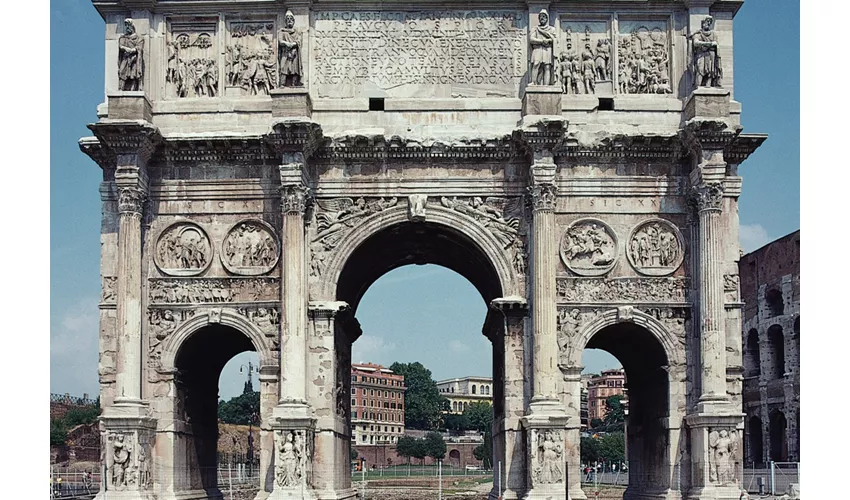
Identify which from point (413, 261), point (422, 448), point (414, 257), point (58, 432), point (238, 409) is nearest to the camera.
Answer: point (414, 257)

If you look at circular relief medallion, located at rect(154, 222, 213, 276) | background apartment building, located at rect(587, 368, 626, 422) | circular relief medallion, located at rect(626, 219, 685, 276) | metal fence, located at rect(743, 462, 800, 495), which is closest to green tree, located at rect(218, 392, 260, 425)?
background apartment building, located at rect(587, 368, 626, 422)

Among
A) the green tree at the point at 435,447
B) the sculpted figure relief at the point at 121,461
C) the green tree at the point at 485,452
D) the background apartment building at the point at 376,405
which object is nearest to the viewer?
the sculpted figure relief at the point at 121,461

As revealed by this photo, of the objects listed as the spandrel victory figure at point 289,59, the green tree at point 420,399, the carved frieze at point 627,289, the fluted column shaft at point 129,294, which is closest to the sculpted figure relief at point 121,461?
the fluted column shaft at point 129,294

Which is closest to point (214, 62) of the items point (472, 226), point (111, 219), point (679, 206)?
point (111, 219)

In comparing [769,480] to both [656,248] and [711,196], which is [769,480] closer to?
[656,248]

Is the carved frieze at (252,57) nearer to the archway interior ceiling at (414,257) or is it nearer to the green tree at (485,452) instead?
the archway interior ceiling at (414,257)

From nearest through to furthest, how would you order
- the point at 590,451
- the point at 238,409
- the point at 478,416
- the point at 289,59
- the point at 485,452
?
the point at 289,59
the point at 590,451
the point at 238,409
the point at 485,452
the point at 478,416

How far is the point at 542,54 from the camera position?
2209 centimetres

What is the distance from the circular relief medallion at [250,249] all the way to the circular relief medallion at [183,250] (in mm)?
386

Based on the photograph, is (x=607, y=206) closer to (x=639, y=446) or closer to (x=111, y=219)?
(x=639, y=446)

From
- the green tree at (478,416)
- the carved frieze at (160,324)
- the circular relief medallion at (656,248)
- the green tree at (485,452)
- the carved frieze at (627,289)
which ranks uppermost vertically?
the circular relief medallion at (656,248)

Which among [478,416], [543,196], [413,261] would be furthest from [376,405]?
[543,196]

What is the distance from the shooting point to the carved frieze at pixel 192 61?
2281 cm

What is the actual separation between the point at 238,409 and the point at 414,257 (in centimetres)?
5474
